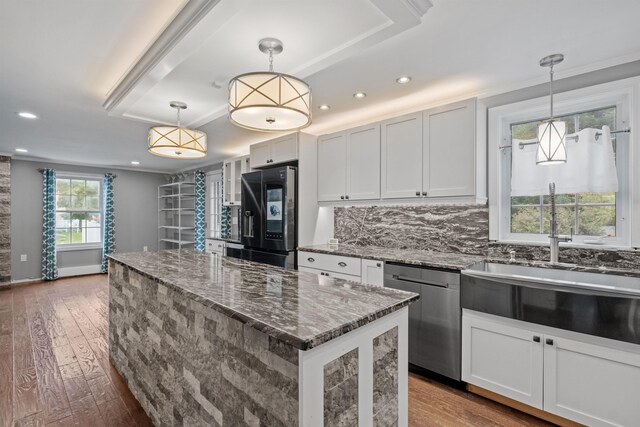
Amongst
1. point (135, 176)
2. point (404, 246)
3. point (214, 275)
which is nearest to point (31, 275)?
point (135, 176)

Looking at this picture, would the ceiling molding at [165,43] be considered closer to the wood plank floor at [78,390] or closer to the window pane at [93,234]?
the wood plank floor at [78,390]

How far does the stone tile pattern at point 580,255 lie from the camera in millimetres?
2051

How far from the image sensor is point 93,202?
667cm

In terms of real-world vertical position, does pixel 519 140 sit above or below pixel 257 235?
above

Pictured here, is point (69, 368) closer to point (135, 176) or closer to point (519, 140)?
point (519, 140)

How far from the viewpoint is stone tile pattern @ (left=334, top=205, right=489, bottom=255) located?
9.02ft

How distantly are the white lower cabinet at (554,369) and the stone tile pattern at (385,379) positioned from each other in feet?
3.83

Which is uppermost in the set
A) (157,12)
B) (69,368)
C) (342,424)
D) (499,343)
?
(157,12)

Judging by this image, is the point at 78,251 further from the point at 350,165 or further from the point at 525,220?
the point at 525,220

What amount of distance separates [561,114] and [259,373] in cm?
281

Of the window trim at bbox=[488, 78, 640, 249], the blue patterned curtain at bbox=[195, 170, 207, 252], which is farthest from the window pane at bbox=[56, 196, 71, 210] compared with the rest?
the window trim at bbox=[488, 78, 640, 249]

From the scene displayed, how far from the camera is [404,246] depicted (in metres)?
3.20

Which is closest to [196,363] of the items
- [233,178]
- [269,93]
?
[269,93]

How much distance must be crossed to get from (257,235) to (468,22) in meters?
3.04
